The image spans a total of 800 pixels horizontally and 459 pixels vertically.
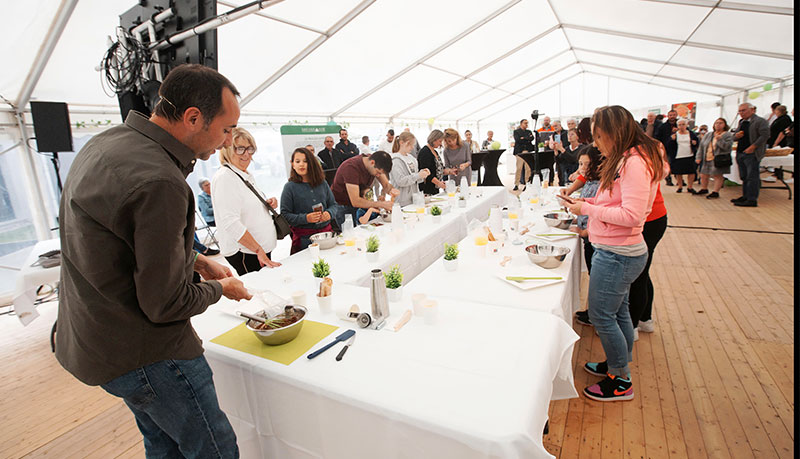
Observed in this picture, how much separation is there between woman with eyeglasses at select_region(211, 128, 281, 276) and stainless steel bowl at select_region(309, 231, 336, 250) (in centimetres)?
33

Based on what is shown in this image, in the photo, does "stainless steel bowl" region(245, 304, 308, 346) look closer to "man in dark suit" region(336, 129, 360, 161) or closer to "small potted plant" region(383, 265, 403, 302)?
"small potted plant" region(383, 265, 403, 302)

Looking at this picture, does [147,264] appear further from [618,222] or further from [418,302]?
[618,222]

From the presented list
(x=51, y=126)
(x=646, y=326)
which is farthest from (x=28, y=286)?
(x=646, y=326)

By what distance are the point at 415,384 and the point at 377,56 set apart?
21.0ft

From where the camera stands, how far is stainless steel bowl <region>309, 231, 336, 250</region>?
262 cm

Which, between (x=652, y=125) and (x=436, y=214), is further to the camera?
(x=652, y=125)

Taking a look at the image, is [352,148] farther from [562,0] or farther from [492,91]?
[492,91]

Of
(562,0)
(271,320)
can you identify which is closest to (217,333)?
(271,320)

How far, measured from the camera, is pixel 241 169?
2418 mm

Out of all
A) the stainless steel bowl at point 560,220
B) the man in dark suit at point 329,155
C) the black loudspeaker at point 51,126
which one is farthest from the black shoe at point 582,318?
the man in dark suit at point 329,155

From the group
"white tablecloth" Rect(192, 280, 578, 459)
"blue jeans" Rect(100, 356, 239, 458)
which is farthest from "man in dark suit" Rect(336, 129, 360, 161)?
"blue jeans" Rect(100, 356, 239, 458)

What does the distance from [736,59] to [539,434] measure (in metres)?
9.64

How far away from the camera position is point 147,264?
2.82 feet

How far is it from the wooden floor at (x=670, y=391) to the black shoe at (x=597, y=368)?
4 centimetres
